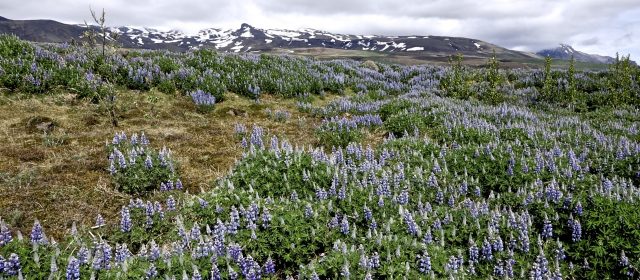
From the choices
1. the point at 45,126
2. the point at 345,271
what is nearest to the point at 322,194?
the point at 345,271

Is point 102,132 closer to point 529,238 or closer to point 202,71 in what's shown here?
point 202,71

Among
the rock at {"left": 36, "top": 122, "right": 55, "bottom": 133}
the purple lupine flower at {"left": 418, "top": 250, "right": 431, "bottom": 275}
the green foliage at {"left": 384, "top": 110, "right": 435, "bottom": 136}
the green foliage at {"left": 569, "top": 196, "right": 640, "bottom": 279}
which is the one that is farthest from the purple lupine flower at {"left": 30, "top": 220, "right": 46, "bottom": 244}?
the green foliage at {"left": 384, "top": 110, "right": 435, "bottom": 136}

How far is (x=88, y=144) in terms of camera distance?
32.6ft

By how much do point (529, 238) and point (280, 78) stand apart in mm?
15448

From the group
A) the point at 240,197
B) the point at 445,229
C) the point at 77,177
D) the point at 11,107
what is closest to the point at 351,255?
the point at 445,229

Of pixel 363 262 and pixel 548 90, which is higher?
pixel 548 90

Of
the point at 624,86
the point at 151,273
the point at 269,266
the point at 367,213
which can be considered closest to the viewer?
the point at 151,273

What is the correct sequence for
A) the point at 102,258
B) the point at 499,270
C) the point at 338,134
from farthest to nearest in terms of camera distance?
the point at 338,134 → the point at 499,270 → the point at 102,258

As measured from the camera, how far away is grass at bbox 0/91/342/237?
22.6 ft

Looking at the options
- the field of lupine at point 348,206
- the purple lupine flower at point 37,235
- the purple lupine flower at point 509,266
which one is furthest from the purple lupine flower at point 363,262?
the purple lupine flower at point 37,235

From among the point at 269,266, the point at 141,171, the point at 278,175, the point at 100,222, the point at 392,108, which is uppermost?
the point at 392,108

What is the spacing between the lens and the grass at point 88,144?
271 inches

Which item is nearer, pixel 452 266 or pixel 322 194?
pixel 452 266

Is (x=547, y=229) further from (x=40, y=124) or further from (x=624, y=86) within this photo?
(x=624, y=86)
